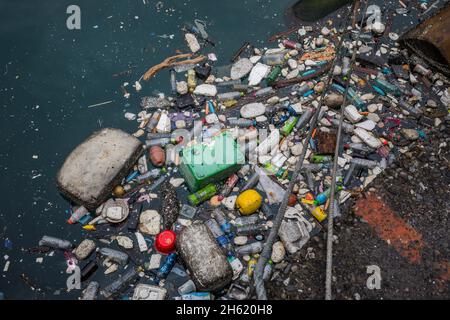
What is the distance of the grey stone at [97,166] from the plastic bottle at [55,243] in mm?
459

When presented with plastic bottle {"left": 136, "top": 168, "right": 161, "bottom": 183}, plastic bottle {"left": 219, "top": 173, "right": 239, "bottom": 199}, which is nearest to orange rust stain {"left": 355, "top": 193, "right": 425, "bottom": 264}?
plastic bottle {"left": 219, "top": 173, "right": 239, "bottom": 199}

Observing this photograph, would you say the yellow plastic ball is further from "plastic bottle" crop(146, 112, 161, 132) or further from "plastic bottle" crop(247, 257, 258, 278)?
"plastic bottle" crop(146, 112, 161, 132)

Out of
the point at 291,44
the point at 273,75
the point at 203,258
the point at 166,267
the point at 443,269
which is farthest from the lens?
the point at 291,44

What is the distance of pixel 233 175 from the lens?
4.50 meters

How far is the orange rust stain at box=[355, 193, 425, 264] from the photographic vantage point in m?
4.12

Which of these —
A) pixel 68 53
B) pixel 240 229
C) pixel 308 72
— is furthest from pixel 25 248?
pixel 308 72

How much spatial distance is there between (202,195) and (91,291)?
5.15 ft

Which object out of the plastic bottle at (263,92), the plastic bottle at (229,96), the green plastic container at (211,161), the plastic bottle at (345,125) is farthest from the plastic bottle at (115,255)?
the plastic bottle at (345,125)

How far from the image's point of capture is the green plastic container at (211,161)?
418 cm

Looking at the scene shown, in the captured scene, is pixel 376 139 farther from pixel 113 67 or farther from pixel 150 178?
pixel 113 67

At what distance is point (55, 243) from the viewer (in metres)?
4.07

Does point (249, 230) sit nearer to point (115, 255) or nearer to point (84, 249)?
point (115, 255)

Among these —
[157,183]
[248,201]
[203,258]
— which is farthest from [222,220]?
[157,183]

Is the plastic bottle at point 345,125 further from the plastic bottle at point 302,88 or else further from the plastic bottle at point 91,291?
the plastic bottle at point 91,291
